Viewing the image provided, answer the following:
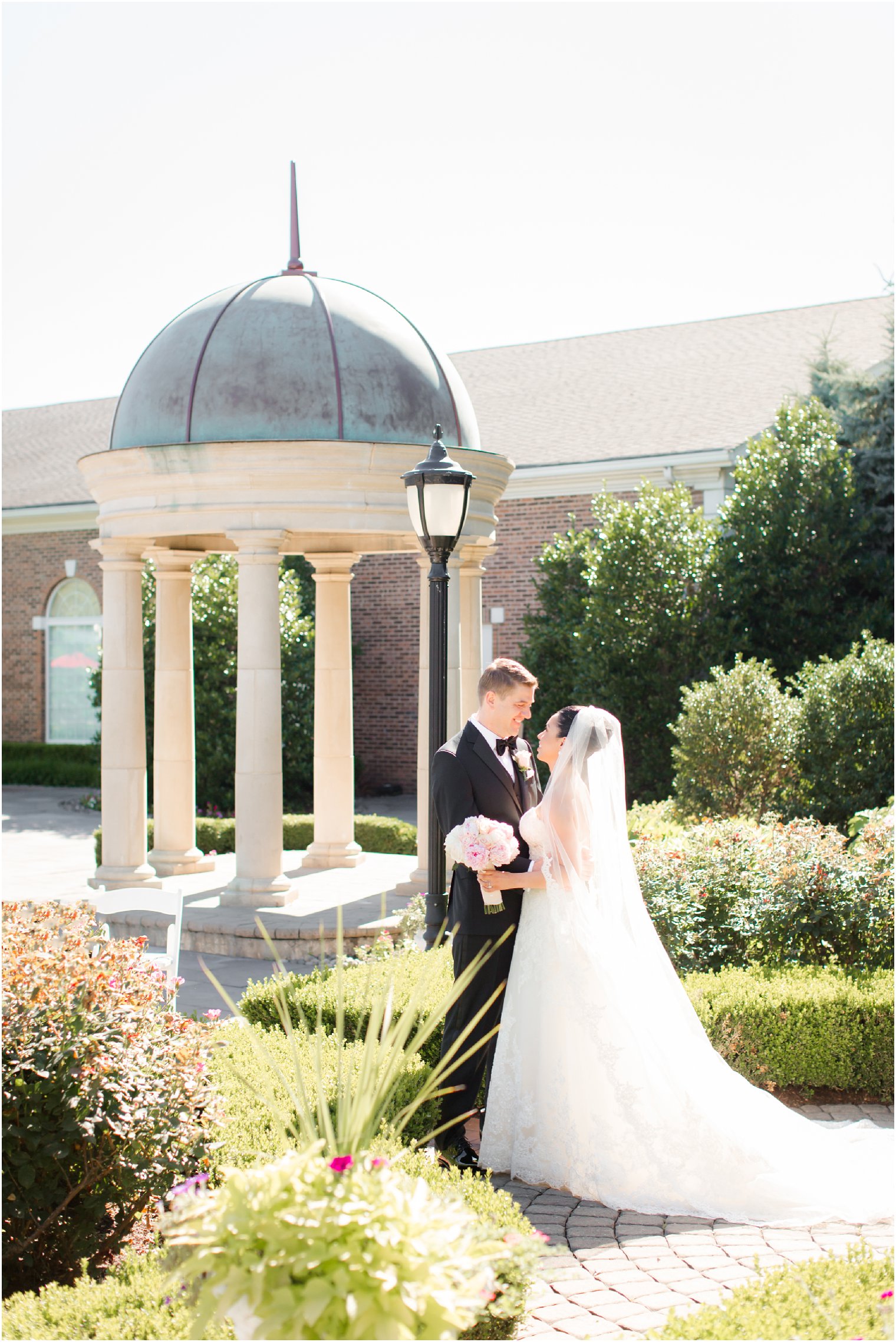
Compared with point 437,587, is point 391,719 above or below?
below

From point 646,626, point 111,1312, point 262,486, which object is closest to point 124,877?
point 262,486

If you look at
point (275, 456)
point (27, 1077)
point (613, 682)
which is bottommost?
point (27, 1077)

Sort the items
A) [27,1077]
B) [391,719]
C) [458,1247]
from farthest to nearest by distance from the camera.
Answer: [391,719] → [27,1077] → [458,1247]

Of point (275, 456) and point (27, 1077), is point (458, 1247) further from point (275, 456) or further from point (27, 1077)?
point (275, 456)

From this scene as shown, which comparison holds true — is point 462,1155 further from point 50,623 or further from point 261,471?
point 50,623

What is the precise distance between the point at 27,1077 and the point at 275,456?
6.81m

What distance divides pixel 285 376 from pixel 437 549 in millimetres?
3542

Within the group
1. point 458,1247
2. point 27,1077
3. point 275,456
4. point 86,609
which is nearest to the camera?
point 458,1247

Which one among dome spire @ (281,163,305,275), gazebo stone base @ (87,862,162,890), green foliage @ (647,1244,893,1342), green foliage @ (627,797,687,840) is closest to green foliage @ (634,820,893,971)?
green foliage @ (627,797,687,840)

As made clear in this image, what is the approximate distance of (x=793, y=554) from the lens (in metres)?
17.4

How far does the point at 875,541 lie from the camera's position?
59.6 feet

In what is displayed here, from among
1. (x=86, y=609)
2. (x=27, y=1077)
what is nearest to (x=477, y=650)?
(x=27, y=1077)

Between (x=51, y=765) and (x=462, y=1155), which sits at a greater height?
(x=51, y=765)

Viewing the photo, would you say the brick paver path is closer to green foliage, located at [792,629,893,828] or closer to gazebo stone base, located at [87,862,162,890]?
gazebo stone base, located at [87,862,162,890]
